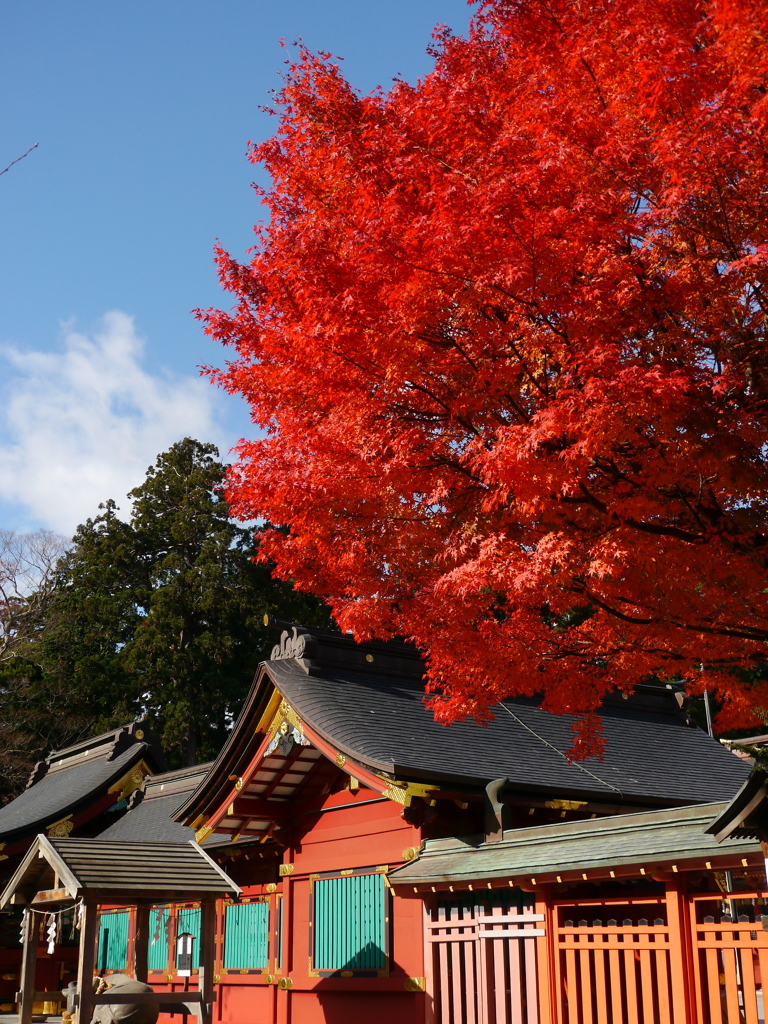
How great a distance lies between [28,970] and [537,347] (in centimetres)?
1132

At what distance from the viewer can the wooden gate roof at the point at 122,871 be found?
11711mm

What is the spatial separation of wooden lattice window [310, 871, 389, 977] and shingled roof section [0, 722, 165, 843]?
1148 centimetres

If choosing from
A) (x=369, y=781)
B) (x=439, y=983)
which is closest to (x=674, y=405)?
(x=369, y=781)

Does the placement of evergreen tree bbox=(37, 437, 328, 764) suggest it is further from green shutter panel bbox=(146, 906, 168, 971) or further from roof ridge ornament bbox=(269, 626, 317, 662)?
roof ridge ornament bbox=(269, 626, 317, 662)

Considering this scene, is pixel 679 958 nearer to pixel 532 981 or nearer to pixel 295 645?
pixel 532 981

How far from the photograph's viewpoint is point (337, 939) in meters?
13.6

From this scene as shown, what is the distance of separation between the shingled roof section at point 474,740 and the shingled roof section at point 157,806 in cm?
671

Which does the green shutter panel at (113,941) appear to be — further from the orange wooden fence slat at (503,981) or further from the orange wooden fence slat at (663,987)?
the orange wooden fence slat at (663,987)

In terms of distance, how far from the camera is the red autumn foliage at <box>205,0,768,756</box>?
7543mm

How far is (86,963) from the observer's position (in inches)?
442

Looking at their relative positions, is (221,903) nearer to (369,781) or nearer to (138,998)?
(138,998)

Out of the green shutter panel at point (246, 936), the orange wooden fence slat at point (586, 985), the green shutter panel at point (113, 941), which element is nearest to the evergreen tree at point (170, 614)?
the green shutter panel at point (113, 941)

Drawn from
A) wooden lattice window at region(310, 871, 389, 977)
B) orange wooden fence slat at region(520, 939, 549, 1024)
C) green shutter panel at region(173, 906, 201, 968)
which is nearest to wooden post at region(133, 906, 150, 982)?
wooden lattice window at region(310, 871, 389, 977)

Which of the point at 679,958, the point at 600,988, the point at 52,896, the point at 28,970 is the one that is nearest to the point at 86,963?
the point at 52,896
